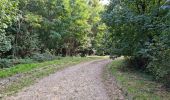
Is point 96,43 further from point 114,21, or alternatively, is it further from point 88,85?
point 88,85

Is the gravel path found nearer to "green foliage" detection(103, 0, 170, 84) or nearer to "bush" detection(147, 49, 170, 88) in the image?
"bush" detection(147, 49, 170, 88)

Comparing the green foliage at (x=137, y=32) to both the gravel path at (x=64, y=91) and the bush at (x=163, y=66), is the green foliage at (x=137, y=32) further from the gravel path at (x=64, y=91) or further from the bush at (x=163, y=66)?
the gravel path at (x=64, y=91)

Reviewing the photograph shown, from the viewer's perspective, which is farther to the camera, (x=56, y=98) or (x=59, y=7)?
(x=59, y=7)

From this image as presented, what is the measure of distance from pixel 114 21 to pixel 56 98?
9319 millimetres

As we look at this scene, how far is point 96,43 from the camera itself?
152 feet

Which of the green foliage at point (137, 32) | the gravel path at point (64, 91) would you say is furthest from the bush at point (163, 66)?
the gravel path at point (64, 91)

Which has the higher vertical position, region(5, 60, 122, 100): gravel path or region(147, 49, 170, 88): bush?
region(147, 49, 170, 88): bush

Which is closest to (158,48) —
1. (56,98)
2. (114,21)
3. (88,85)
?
(88,85)

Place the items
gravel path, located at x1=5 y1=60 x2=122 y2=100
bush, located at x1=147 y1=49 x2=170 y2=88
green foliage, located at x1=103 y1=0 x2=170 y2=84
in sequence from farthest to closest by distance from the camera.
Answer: green foliage, located at x1=103 y1=0 x2=170 y2=84 < bush, located at x1=147 y1=49 x2=170 y2=88 < gravel path, located at x1=5 y1=60 x2=122 y2=100

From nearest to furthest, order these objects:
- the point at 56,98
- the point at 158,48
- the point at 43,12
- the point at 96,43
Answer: the point at 56,98
the point at 158,48
the point at 43,12
the point at 96,43

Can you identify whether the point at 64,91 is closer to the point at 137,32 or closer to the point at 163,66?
the point at 163,66

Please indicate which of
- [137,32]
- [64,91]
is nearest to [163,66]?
[64,91]

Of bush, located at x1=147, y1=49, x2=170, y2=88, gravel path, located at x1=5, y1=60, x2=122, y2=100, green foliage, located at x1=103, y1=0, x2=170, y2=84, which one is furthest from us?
green foliage, located at x1=103, y1=0, x2=170, y2=84

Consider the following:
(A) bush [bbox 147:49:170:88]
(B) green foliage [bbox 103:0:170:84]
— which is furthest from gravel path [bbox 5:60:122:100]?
(B) green foliage [bbox 103:0:170:84]
